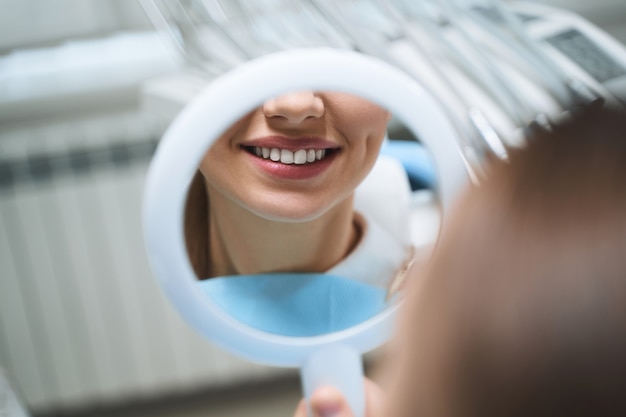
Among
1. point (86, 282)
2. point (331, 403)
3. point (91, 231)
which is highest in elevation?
point (331, 403)

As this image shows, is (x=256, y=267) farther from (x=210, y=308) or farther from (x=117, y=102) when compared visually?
(x=117, y=102)

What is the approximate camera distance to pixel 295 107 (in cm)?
47

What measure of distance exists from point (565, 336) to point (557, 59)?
0.43 meters

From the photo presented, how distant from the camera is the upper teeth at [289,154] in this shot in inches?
20.0

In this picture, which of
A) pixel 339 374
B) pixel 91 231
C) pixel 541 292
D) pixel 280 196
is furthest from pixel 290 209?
pixel 91 231

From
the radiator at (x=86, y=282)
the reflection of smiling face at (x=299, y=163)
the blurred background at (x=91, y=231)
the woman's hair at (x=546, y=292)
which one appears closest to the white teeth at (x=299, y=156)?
the reflection of smiling face at (x=299, y=163)

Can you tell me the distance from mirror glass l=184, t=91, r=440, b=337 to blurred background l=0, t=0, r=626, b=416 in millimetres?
538

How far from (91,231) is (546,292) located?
1.22m

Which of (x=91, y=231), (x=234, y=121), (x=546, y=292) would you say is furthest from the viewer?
(x=91, y=231)

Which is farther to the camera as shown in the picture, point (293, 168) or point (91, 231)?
point (91, 231)

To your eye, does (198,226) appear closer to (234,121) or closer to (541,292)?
(234,121)

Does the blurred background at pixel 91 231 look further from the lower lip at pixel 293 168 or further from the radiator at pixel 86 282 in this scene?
the lower lip at pixel 293 168

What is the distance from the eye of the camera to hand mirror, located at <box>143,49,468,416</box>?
43cm

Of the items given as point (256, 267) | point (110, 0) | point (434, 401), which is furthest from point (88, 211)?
point (434, 401)
